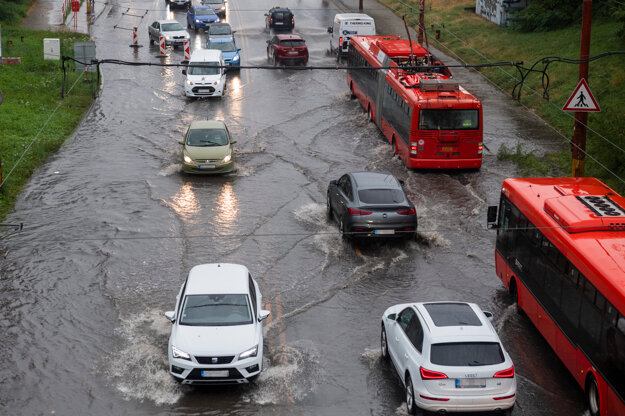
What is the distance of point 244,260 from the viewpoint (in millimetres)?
22031

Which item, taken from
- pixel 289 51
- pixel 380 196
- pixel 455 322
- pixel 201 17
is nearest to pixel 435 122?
pixel 380 196

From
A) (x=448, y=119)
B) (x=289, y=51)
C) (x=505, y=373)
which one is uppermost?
(x=289, y=51)

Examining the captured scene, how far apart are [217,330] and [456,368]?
14.1 ft

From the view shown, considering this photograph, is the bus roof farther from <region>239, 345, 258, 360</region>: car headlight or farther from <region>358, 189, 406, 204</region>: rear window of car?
<region>239, 345, 258, 360</region>: car headlight

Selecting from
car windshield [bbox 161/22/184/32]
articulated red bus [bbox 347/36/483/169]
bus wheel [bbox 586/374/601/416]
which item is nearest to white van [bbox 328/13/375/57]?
car windshield [bbox 161/22/184/32]

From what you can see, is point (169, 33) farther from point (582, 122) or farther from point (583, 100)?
point (583, 100)

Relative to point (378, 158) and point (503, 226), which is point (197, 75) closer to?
point (378, 158)

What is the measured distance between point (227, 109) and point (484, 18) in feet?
74.7

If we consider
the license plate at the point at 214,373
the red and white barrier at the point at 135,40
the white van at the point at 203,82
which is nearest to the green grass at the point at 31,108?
the red and white barrier at the point at 135,40

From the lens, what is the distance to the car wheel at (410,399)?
13.8m

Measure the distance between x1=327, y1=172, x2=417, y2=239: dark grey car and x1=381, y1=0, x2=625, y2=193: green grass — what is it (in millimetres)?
7377

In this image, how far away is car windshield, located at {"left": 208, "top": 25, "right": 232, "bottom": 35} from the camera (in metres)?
50.8

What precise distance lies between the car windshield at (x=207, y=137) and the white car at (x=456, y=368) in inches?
655

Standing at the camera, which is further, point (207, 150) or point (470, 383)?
point (207, 150)
